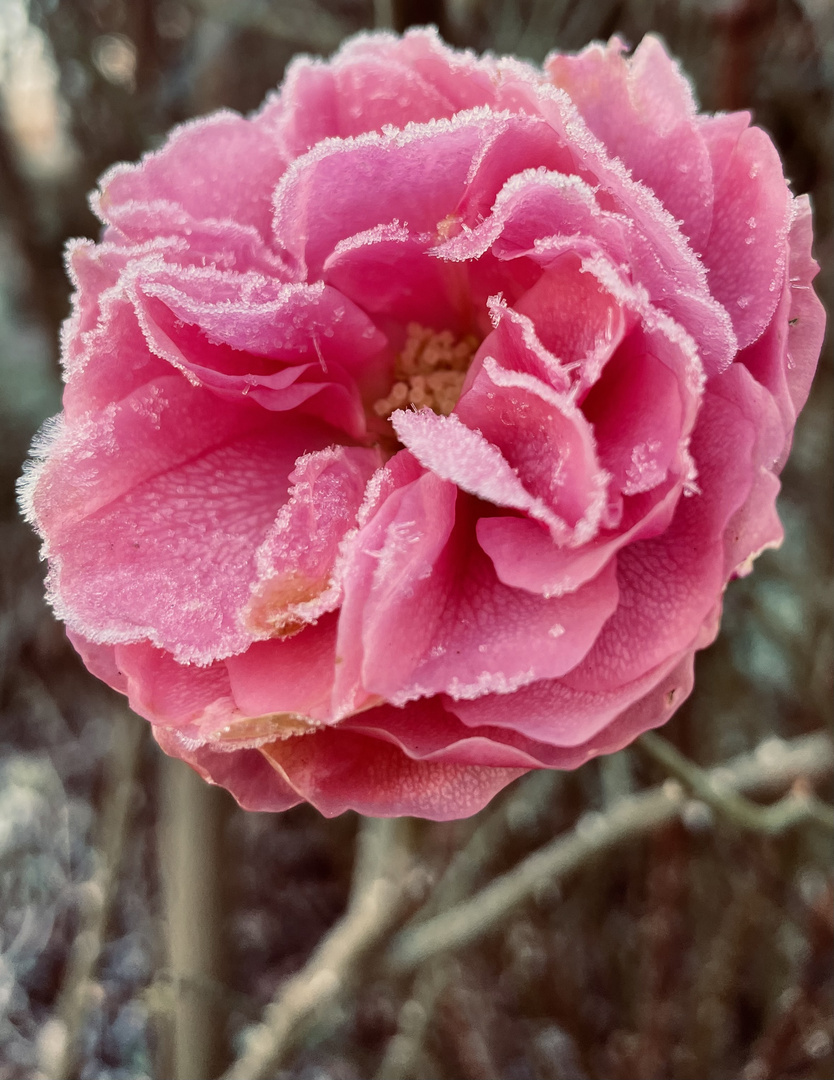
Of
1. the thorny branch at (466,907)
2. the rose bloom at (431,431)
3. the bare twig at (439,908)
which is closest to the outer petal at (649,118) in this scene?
the rose bloom at (431,431)

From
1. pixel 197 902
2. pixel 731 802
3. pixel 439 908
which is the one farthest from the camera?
pixel 439 908

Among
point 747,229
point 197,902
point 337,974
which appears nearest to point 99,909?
point 197,902

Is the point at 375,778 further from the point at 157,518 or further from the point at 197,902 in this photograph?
the point at 197,902

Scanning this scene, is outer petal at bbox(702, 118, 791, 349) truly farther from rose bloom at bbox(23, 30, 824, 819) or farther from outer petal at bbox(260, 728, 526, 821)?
outer petal at bbox(260, 728, 526, 821)

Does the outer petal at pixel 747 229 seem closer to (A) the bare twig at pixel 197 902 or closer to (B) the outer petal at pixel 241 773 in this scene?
(B) the outer petal at pixel 241 773

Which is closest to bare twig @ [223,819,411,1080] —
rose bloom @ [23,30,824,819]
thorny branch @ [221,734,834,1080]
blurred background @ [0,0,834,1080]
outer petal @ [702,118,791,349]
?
thorny branch @ [221,734,834,1080]

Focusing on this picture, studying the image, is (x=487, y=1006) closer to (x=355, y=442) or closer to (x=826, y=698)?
(x=826, y=698)

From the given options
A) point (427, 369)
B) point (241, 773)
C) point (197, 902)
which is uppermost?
point (427, 369)
